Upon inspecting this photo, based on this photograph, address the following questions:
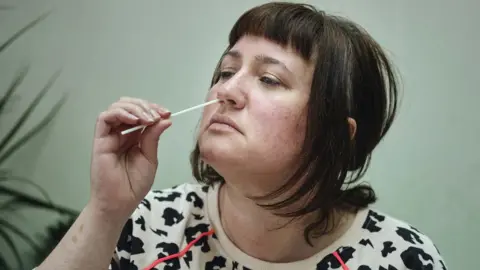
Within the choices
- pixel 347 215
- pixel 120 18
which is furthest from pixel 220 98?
pixel 120 18

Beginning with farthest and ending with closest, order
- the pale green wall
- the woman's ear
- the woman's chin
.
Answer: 1. the pale green wall
2. the woman's ear
3. the woman's chin

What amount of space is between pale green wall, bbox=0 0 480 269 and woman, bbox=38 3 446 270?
0.26 m

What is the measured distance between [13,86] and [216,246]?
2.55 ft

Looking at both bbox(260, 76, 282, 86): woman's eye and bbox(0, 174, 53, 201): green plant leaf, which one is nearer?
bbox(260, 76, 282, 86): woman's eye

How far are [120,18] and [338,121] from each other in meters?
0.75

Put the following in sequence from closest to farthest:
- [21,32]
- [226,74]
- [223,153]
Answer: [223,153] → [226,74] → [21,32]

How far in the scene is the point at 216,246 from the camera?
922 mm

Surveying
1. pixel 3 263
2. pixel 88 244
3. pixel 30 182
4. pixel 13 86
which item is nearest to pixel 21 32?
pixel 13 86

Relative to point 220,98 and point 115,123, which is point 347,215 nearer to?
point 220,98

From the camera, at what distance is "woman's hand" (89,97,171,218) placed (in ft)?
2.49

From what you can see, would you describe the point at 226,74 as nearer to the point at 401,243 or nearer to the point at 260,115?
the point at 260,115

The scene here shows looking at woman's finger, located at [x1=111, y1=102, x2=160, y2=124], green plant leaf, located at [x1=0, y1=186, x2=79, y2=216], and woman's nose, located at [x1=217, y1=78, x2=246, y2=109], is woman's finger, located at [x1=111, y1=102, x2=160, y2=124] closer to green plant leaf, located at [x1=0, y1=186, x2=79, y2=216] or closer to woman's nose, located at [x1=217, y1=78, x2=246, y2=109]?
woman's nose, located at [x1=217, y1=78, x2=246, y2=109]

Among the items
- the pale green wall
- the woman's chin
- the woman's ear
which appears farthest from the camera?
the pale green wall

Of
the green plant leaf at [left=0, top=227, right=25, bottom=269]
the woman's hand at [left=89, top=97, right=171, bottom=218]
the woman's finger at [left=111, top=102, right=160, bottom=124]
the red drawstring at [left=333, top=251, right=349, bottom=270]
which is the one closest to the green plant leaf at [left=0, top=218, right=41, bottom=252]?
the green plant leaf at [left=0, top=227, right=25, bottom=269]
